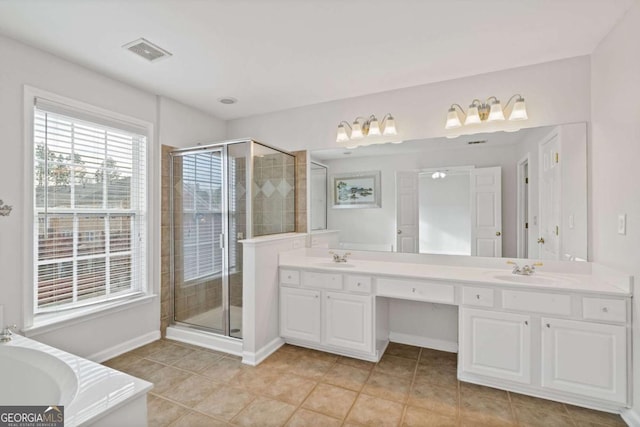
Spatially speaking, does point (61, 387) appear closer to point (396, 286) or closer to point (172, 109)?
point (396, 286)

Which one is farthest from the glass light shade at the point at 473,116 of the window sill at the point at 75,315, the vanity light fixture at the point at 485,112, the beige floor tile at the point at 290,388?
the window sill at the point at 75,315

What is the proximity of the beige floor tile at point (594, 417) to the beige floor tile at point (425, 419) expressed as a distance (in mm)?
747

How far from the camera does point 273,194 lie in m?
3.23

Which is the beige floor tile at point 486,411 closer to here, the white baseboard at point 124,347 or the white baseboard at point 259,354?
the white baseboard at point 259,354

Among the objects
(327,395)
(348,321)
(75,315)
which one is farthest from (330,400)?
(75,315)

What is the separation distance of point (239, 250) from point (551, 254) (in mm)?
2688

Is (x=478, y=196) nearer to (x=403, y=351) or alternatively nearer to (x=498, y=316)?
(x=498, y=316)

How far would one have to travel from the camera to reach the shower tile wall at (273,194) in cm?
305

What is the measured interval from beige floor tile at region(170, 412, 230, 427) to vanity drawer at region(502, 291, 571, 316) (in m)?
1.98

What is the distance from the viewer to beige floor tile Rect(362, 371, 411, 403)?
2119 millimetres

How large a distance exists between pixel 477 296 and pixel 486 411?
707mm

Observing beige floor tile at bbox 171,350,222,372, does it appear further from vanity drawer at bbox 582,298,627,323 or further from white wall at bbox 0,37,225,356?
vanity drawer at bbox 582,298,627,323

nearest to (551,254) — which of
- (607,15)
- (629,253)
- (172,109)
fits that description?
(629,253)

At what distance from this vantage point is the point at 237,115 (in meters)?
3.69
